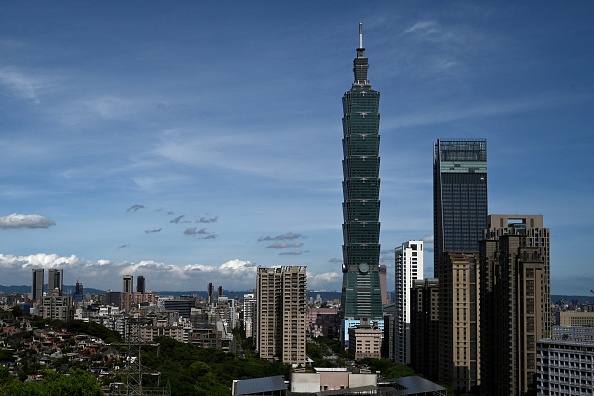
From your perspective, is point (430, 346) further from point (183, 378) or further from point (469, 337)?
point (183, 378)

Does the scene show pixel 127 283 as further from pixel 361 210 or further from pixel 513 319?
pixel 513 319

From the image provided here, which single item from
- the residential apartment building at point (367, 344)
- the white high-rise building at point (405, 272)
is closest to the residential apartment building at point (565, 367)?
the white high-rise building at point (405, 272)

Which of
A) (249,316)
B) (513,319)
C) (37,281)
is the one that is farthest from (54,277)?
(513,319)

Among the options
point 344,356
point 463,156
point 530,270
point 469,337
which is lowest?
point 344,356

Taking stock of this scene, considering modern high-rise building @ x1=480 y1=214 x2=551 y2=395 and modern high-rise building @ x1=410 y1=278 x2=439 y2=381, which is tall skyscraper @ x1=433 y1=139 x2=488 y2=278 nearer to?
modern high-rise building @ x1=410 y1=278 x2=439 y2=381

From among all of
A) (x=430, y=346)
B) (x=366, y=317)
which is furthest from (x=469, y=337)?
(x=366, y=317)

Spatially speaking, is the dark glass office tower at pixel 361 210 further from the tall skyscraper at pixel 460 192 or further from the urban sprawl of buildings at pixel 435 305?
the tall skyscraper at pixel 460 192
